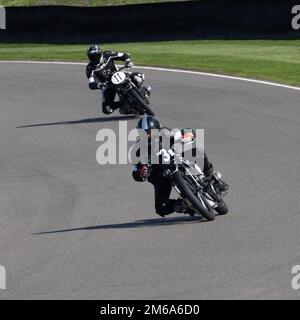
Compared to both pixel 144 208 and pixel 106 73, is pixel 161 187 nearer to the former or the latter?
pixel 144 208

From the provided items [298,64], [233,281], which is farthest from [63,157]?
[298,64]

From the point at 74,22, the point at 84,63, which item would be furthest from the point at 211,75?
the point at 74,22

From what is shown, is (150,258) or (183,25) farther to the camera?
(183,25)

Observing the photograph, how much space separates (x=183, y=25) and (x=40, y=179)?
1637 cm

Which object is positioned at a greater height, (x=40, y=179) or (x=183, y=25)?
(x=183, y=25)

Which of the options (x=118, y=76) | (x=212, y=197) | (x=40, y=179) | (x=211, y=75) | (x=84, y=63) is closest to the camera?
(x=212, y=197)

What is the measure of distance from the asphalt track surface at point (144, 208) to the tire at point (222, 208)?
0.09 m

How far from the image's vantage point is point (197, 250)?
10906 mm

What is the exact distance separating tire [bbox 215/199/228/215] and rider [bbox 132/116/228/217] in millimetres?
167

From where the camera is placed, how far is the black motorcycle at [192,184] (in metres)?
12.0

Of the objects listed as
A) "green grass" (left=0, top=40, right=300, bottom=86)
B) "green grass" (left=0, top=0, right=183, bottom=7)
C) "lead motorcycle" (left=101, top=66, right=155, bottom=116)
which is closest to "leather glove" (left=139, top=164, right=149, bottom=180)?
"lead motorcycle" (left=101, top=66, right=155, bottom=116)

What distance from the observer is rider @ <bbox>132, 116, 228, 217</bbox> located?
11.9 m
